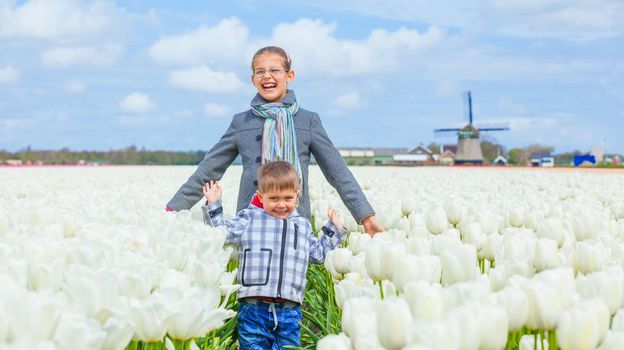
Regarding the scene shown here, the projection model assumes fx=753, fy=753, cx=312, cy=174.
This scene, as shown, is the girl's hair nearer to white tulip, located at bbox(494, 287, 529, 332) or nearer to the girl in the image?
the girl

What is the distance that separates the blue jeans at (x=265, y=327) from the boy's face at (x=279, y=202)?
0.55 metres

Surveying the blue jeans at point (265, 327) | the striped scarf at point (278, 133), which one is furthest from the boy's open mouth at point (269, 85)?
the blue jeans at point (265, 327)

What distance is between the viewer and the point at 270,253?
4551 mm

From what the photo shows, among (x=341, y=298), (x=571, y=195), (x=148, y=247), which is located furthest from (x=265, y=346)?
(x=571, y=195)

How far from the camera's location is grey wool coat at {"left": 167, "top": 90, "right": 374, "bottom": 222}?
18.4ft

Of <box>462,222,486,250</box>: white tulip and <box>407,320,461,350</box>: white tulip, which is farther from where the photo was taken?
<box>462,222,486,250</box>: white tulip

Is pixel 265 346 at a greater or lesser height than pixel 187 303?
lesser

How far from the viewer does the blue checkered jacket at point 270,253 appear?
A: 14.8 ft

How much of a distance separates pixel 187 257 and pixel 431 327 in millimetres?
1757

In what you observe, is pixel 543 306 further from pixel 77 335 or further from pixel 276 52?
→ pixel 276 52

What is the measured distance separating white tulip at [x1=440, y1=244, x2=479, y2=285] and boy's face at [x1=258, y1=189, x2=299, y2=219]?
68.0 inches

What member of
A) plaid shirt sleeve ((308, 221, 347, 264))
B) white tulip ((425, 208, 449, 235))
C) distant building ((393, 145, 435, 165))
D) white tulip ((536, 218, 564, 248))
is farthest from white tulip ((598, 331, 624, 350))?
distant building ((393, 145, 435, 165))

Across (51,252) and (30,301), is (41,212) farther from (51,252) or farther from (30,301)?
(30,301)

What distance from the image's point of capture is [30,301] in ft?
6.83
